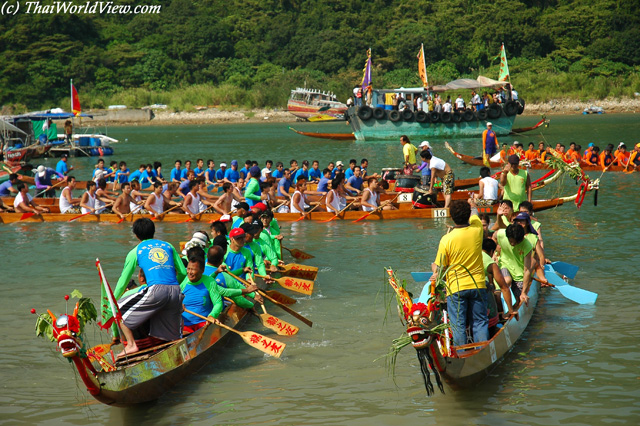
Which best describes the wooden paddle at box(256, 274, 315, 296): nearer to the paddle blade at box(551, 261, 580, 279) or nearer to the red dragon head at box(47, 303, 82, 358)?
the paddle blade at box(551, 261, 580, 279)

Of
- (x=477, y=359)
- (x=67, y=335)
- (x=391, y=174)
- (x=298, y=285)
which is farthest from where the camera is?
(x=391, y=174)

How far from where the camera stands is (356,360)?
26.7ft

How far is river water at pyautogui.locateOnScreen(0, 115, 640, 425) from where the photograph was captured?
6762 millimetres

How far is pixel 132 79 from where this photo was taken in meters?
88.1

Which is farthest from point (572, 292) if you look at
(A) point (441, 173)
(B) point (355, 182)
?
(B) point (355, 182)

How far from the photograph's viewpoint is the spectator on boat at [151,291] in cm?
673

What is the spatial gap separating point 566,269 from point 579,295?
113 centimetres

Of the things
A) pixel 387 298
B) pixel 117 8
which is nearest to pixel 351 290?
pixel 387 298

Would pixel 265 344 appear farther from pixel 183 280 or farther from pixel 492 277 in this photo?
pixel 492 277

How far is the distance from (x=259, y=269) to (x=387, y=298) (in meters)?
1.99

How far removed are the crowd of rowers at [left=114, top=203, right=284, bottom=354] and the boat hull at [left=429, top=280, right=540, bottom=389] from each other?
2.66 metres

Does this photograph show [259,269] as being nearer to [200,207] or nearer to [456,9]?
[200,207]

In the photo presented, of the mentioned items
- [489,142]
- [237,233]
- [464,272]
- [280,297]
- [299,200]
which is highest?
[489,142]

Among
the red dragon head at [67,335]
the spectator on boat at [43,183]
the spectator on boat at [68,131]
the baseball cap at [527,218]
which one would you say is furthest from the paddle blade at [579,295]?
the spectator on boat at [68,131]
